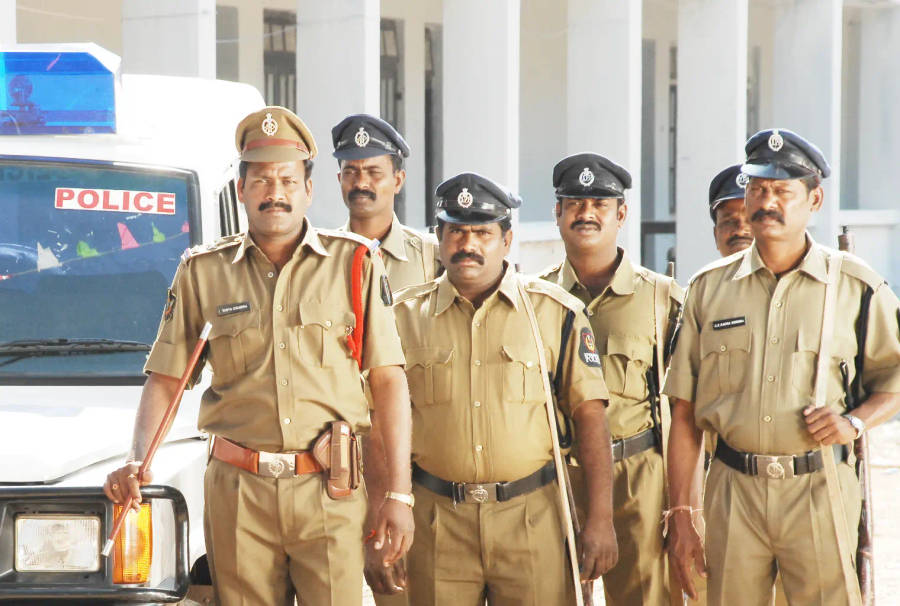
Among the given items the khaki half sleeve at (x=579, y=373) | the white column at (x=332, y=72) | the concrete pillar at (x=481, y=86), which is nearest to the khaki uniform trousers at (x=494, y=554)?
the khaki half sleeve at (x=579, y=373)

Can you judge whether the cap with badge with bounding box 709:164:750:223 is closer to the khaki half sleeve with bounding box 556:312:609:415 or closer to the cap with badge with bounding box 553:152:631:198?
the cap with badge with bounding box 553:152:631:198

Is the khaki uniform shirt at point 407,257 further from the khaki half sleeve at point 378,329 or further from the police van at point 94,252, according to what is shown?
the khaki half sleeve at point 378,329

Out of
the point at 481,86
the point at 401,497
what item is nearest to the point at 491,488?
the point at 401,497

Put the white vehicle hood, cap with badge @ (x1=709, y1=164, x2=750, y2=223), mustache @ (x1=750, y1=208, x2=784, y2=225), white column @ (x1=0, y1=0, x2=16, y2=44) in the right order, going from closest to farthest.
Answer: the white vehicle hood
mustache @ (x1=750, y1=208, x2=784, y2=225)
cap with badge @ (x1=709, y1=164, x2=750, y2=223)
white column @ (x1=0, y1=0, x2=16, y2=44)

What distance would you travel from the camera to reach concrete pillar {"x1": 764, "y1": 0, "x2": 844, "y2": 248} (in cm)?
1495

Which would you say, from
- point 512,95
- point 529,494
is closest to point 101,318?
point 529,494

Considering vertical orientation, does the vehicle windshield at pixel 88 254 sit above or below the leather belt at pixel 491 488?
above

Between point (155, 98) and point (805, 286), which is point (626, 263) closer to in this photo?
point (805, 286)

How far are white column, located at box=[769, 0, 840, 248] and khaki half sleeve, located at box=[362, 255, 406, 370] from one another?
39.9ft

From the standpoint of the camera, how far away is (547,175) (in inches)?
602

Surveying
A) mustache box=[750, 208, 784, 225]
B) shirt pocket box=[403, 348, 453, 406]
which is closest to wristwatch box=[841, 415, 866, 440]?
mustache box=[750, 208, 784, 225]

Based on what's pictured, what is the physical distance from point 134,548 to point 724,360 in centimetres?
165

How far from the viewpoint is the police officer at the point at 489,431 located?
375 centimetres

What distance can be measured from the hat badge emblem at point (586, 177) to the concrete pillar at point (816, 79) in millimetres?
10936
